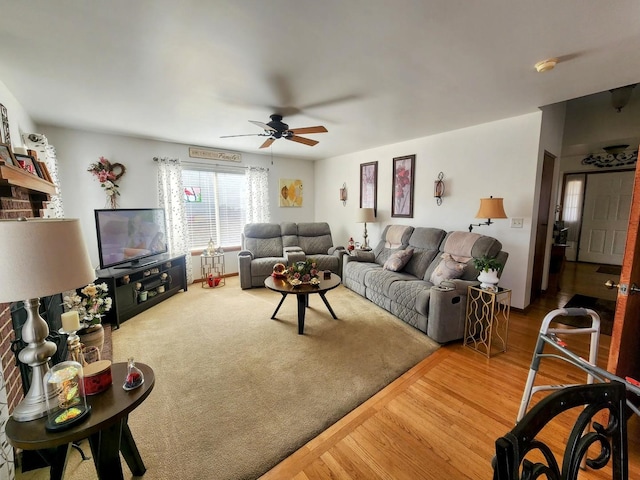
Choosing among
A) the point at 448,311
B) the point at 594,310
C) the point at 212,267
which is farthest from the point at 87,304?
the point at 594,310

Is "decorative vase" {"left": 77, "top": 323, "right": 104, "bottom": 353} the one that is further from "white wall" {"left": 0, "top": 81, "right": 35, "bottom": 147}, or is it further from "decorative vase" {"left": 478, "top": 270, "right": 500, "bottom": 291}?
"decorative vase" {"left": 478, "top": 270, "right": 500, "bottom": 291}

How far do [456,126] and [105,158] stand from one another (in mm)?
4989

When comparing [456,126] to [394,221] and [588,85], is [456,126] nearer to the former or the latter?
[588,85]

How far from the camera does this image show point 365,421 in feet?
5.70

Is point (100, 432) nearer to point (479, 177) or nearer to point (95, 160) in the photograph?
point (95, 160)

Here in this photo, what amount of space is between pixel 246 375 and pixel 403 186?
3.68 metres

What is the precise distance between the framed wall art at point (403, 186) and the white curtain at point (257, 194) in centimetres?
259

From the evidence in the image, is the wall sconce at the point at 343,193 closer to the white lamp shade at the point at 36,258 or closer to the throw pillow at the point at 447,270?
the throw pillow at the point at 447,270

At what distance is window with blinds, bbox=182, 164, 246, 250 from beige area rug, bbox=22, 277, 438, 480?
5.56 ft

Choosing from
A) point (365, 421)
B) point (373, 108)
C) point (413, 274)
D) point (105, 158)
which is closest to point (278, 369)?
point (365, 421)

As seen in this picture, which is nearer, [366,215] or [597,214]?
[366,215]

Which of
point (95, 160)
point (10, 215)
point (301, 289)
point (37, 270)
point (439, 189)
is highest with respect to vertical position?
point (95, 160)

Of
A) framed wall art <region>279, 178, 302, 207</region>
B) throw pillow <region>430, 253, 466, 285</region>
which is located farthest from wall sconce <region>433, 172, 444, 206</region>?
framed wall art <region>279, 178, 302, 207</region>

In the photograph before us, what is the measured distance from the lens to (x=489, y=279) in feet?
8.13
